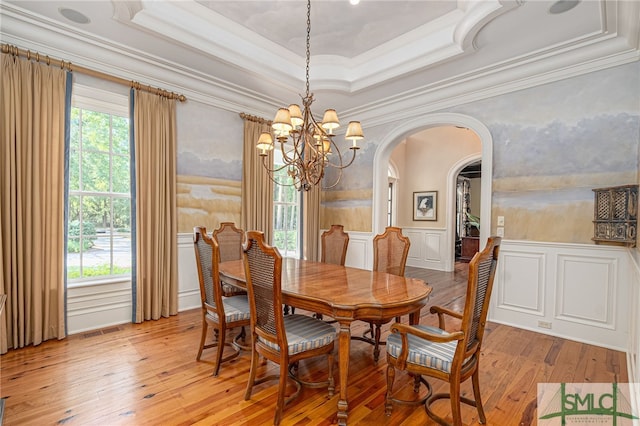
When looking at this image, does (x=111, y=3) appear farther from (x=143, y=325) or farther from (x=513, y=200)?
(x=513, y=200)

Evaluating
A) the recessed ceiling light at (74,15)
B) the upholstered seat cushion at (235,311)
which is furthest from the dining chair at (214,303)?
the recessed ceiling light at (74,15)

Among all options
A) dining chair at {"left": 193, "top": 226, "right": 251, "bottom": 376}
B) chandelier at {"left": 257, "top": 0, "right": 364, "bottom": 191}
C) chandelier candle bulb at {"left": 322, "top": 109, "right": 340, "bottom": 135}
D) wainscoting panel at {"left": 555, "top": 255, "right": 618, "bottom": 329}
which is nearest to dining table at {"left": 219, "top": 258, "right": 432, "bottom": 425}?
dining chair at {"left": 193, "top": 226, "right": 251, "bottom": 376}

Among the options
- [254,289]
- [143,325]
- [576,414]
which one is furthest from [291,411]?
[143,325]

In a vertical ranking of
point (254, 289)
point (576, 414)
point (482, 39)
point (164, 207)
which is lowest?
point (576, 414)

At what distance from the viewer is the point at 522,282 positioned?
3490 mm

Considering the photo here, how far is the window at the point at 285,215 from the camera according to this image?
17.1 feet

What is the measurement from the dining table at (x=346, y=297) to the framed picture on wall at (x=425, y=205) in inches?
201

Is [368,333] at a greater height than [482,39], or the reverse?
[482,39]

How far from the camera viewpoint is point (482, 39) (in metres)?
3.01

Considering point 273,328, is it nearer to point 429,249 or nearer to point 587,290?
point 587,290

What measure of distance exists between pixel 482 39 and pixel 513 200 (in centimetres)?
179

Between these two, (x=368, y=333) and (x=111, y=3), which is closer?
(x=111, y=3)

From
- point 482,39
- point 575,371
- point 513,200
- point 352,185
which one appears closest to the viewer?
point 575,371

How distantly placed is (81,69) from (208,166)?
5.27 ft
